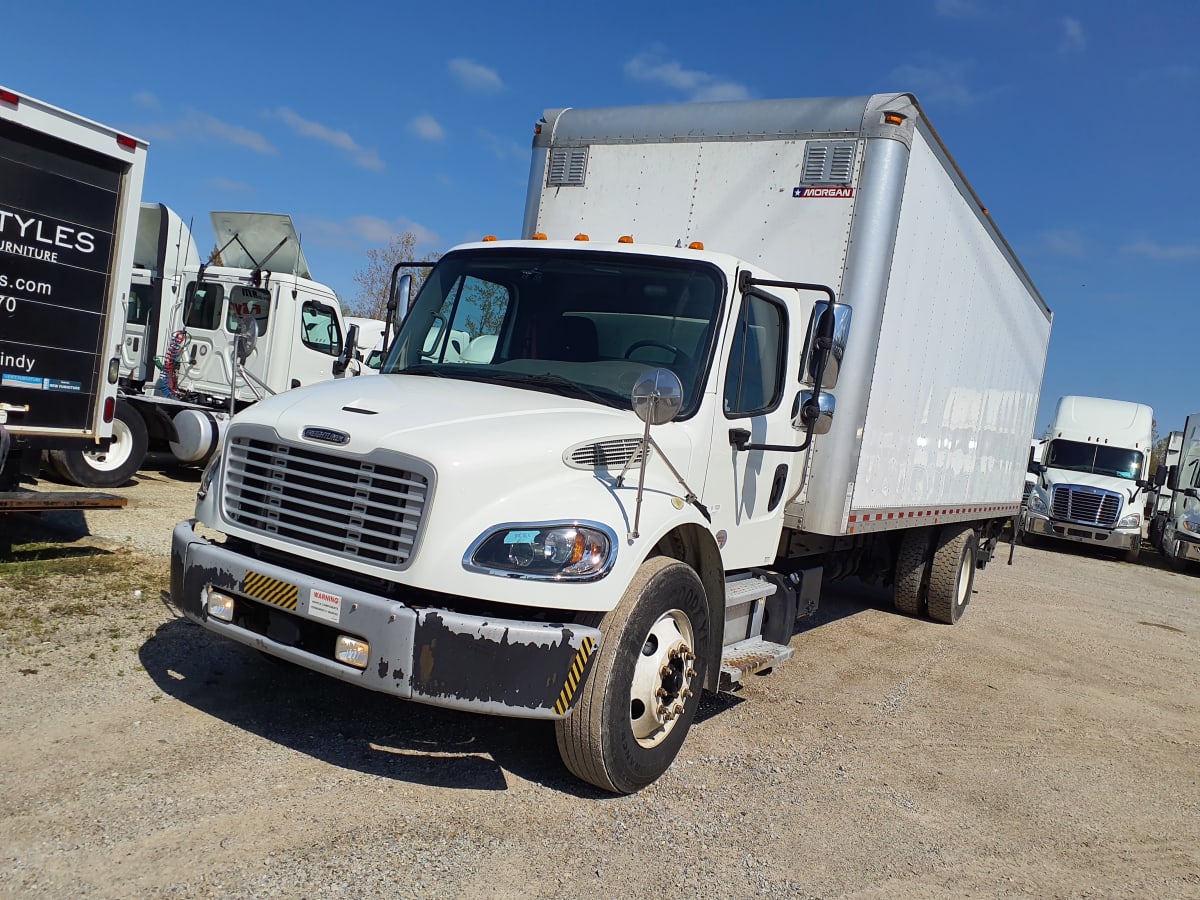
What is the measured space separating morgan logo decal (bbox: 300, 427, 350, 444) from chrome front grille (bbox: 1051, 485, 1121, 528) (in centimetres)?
1976

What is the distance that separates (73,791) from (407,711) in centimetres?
161

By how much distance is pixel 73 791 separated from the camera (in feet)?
11.6

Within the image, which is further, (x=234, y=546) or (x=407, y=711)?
(x=407, y=711)

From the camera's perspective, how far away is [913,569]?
934 cm

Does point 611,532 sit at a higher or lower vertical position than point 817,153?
lower

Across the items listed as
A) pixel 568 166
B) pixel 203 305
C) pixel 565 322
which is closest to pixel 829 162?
pixel 568 166

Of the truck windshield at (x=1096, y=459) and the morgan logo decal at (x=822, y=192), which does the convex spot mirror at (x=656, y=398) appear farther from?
the truck windshield at (x=1096, y=459)

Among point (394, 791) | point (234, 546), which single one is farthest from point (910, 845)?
point (234, 546)

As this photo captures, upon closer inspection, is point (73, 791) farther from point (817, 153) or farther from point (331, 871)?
point (817, 153)

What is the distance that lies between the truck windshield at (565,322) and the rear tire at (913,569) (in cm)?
531

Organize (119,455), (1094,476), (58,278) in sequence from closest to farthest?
(58,278), (119,455), (1094,476)

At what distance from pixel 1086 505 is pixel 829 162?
55.5ft

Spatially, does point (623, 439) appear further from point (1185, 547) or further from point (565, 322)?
point (1185, 547)

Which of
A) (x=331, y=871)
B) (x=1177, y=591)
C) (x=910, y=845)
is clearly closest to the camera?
(x=331, y=871)
